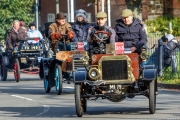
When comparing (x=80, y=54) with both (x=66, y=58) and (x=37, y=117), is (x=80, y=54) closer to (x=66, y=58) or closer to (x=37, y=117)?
(x=66, y=58)

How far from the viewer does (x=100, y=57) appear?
14898 mm

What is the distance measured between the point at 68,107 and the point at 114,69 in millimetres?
2303

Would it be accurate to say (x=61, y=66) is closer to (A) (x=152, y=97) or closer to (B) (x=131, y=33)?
(B) (x=131, y=33)

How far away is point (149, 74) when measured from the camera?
1455 cm

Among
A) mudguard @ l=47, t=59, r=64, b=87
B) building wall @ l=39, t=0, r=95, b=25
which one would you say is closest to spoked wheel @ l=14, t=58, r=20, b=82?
mudguard @ l=47, t=59, r=64, b=87

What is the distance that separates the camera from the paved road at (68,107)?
14.6m

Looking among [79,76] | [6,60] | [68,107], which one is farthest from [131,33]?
[6,60]

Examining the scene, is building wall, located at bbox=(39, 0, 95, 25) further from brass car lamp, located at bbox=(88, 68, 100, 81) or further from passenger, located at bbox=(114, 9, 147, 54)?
brass car lamp, located at bbox=(88, 68, 100, 81)

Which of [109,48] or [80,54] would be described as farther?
[80,54]

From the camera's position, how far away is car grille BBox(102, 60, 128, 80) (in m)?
14.7

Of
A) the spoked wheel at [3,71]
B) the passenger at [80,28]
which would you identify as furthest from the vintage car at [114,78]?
the spoked wheel at [3,71]

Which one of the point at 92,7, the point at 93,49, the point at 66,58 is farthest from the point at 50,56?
the point at 92,7

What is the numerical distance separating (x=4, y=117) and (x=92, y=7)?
3241cm

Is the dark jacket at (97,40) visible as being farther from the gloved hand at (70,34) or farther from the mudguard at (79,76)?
the gloved hand at (70,34)
